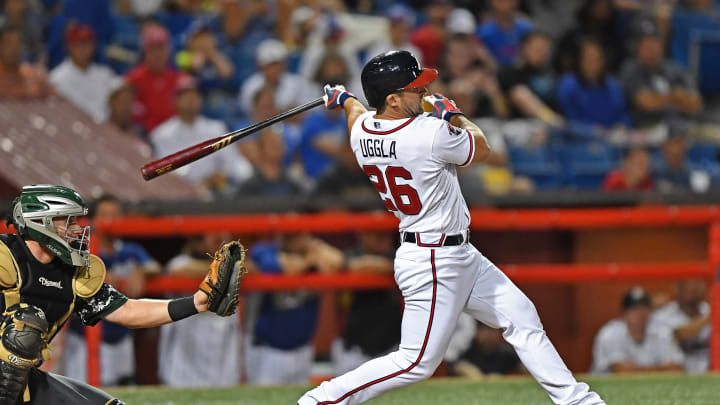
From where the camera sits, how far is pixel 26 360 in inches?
131

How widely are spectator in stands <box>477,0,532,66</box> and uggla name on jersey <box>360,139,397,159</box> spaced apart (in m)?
6.09

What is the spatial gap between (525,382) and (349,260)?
1293mm

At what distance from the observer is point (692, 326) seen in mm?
6609

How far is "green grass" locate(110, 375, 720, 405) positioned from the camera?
5.39 meters

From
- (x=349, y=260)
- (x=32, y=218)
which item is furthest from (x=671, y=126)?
(x=32, y=218)

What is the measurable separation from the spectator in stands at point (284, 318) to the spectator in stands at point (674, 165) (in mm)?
3272

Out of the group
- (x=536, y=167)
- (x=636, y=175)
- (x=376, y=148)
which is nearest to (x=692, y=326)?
(x=636, y=175)

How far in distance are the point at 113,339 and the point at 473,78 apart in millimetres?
4220

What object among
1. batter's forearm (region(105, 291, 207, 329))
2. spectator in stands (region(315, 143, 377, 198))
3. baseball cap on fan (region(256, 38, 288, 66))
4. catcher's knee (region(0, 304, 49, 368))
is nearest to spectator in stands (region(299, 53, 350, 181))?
baseball cap on fan (region(256, 38, 288, 66))

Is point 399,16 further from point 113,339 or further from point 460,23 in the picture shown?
point 113,339

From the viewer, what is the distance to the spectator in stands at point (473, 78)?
30.0ft

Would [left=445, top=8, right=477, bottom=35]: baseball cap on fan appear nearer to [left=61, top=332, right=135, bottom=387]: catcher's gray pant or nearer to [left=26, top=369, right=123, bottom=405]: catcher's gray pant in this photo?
[left=61, top=332, right=135, bottom=387]: catcher's gray pant

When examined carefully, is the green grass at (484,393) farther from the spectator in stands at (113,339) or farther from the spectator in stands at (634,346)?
the spectator in stands at (634,346)

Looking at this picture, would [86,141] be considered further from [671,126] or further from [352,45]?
[671,126]
